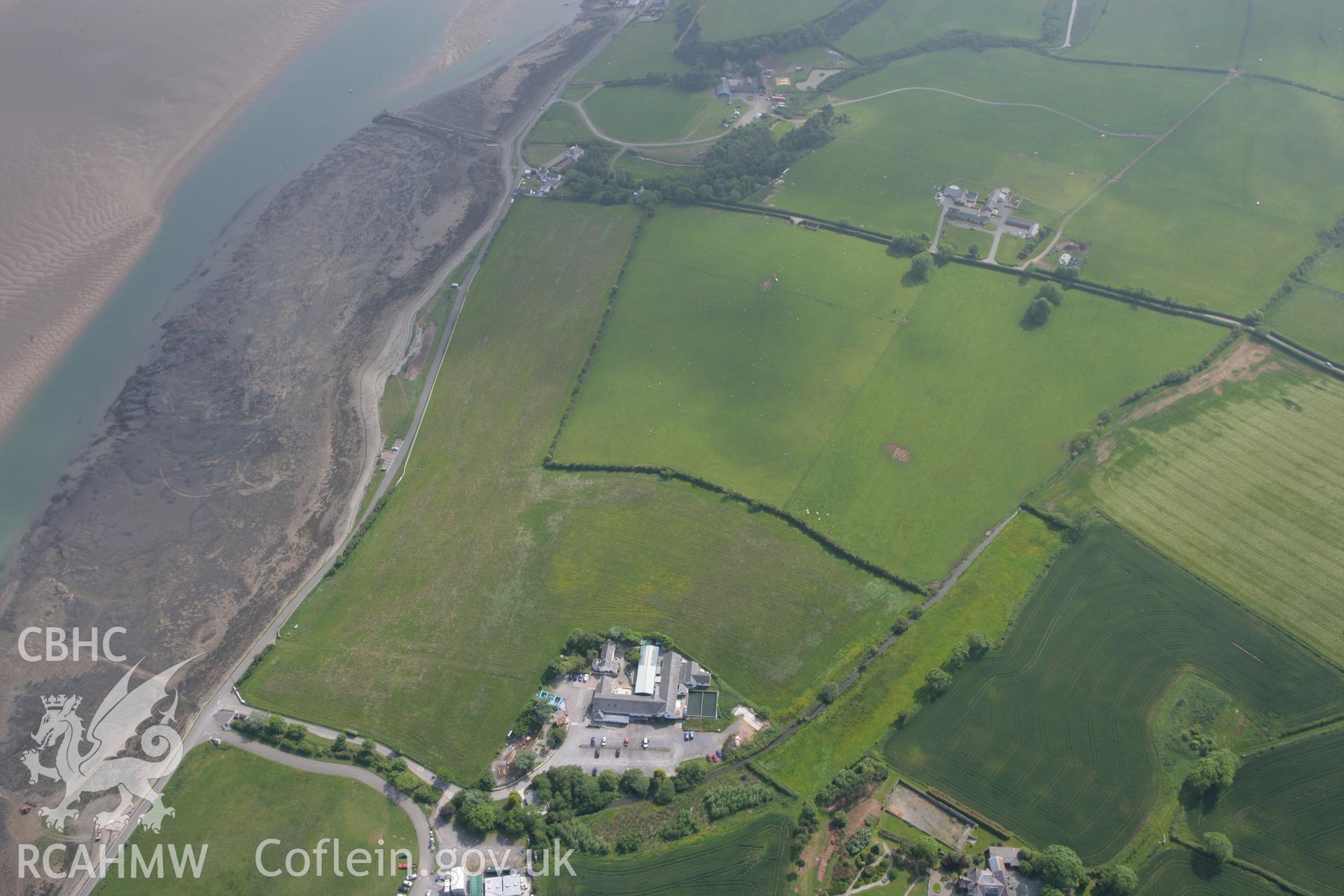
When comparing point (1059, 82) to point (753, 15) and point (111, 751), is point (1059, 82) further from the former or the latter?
point (111, 751)

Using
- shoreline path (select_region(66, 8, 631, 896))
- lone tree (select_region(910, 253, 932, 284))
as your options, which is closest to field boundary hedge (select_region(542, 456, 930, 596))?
shoreline path (select_region(66, 8, 631, 896))

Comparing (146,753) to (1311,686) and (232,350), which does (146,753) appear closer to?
(232,350)

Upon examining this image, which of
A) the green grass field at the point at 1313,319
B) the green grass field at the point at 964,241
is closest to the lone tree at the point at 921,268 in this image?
the green grass field at the point at 964,241

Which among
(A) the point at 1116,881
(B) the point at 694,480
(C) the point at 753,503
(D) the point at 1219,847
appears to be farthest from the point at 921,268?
(A) the point at 1116,881

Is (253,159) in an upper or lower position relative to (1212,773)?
upper

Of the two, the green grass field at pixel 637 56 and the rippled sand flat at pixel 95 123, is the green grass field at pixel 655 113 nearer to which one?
the green grass field at pixel 637 56

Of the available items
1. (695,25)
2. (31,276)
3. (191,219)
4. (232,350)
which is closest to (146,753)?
(232,350)
